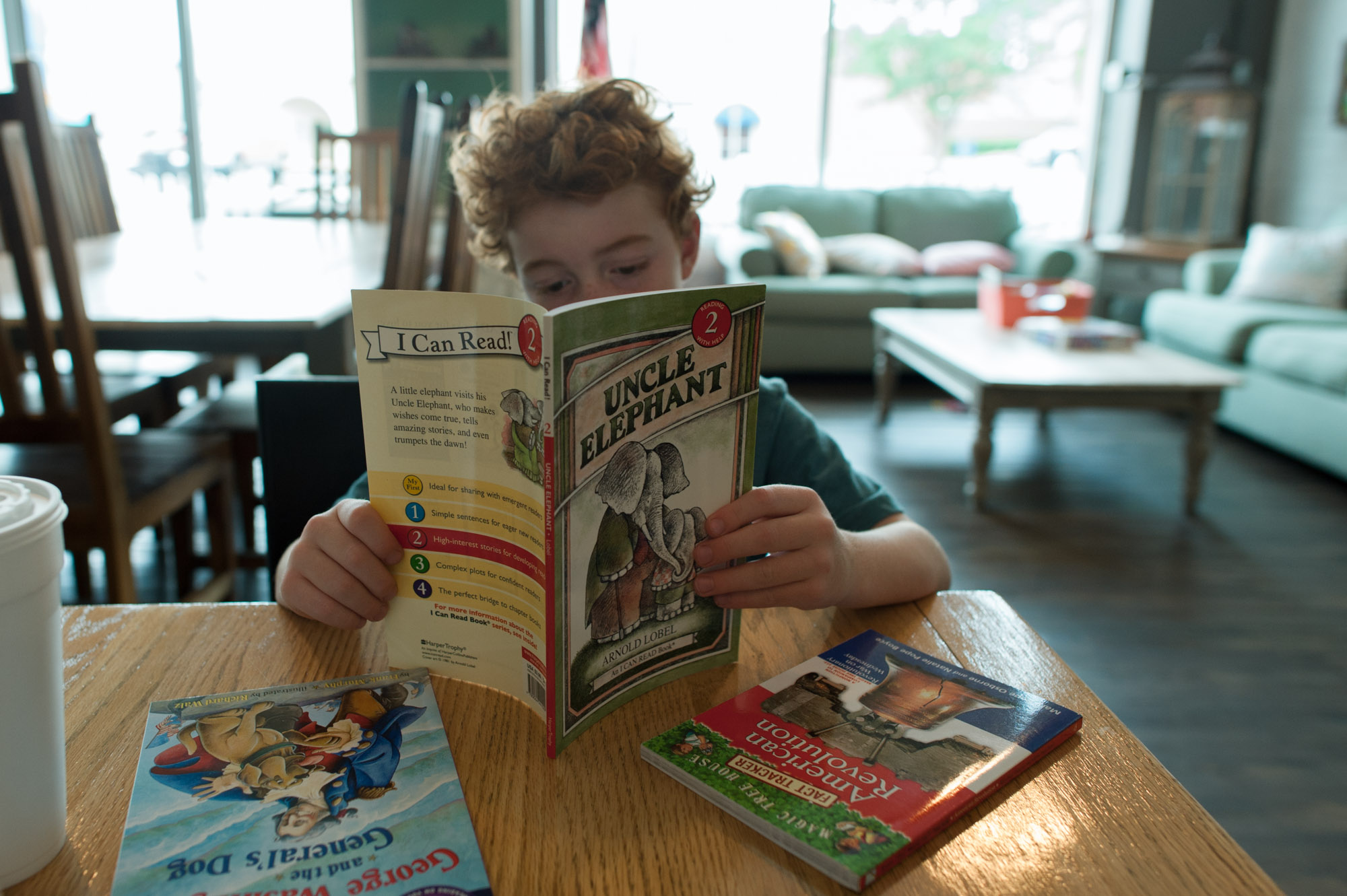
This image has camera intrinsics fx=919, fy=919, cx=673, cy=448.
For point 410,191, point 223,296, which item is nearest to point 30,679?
point 223,296

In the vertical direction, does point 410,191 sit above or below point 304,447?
above

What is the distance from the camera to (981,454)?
8.61 feet

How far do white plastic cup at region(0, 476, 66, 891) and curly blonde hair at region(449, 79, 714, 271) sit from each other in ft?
1.83

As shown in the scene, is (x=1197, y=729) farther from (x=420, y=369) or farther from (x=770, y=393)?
(x=420, y=369)

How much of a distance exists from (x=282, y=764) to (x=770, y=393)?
58 cm

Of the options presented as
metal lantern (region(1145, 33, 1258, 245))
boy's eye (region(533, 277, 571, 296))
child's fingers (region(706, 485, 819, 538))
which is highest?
metal lantern (region(1145, 33, 1258, 245))

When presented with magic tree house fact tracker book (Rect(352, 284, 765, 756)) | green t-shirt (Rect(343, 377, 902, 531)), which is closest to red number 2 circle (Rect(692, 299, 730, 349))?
magic tree house fact tracker book (Rect(352, 284, 765, 756))

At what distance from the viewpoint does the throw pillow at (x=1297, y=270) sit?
3641 millimetres

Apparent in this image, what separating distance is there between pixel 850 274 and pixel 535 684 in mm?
4256

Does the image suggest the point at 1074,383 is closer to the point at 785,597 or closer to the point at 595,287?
the point at 595,287

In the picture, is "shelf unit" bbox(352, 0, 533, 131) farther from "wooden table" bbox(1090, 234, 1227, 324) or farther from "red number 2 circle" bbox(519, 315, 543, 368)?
"red number 2 circle" bbox(519, 315, 543, 368)

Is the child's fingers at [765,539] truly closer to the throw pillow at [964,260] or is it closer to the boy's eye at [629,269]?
the boy's eye at [629,269]

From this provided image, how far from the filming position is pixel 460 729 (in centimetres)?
50

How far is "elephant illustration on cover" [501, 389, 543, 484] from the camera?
1.51 feet
